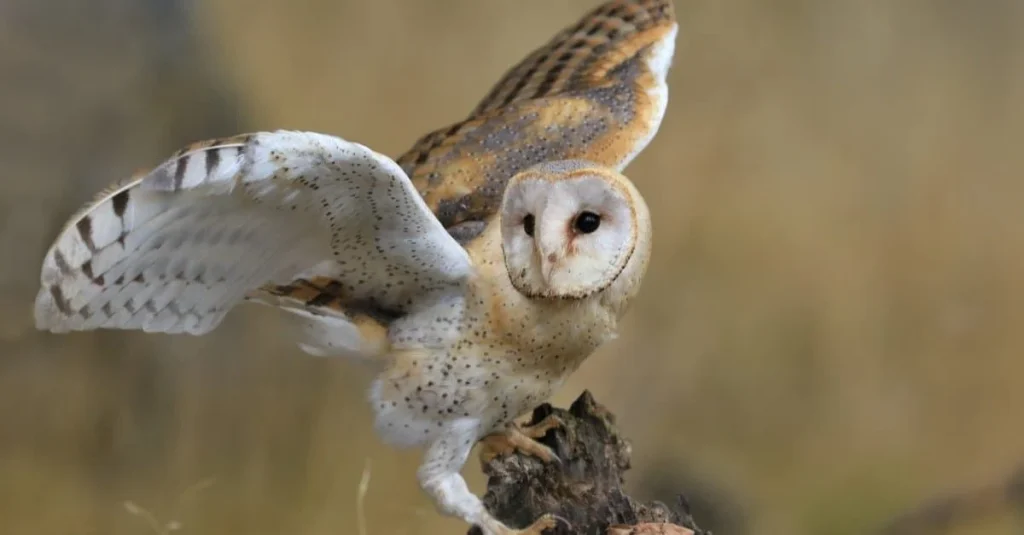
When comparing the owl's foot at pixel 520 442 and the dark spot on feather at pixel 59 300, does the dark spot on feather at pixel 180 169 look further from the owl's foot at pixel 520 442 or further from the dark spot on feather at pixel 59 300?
the owl's foot at pixel 520 442

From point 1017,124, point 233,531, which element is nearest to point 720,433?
point 1017,124

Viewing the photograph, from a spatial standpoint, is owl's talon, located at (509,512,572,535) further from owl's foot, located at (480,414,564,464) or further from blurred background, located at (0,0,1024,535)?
blurred background, located at (0,0,1024,535)

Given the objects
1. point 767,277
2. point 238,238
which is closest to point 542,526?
point 238,238

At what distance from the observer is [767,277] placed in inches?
56.8

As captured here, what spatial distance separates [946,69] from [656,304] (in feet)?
2.39

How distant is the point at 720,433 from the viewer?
4.82ft

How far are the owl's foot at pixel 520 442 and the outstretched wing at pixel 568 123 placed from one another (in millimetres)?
225

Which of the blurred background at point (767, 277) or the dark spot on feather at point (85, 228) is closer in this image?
the dark spot on feather at point (85, 228)

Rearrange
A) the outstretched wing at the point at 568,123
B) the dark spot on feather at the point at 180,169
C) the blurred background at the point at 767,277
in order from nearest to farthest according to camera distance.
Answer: the dark spot on feather at the point at 180,169 < the outstretched wing at the point at 568,123 < the blurred background at the point at 767,277

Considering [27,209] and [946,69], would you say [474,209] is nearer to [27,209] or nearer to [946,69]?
[27,209]

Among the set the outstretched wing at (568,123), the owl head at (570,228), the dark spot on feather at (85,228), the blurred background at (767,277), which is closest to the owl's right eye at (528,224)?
the owl head at (570,228)

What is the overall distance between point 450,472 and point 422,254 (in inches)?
9.1

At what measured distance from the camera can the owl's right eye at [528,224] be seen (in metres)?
0.61

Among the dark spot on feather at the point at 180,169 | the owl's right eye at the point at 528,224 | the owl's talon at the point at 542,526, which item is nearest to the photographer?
the dark spot on feather at the point at 180,169
